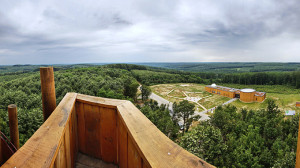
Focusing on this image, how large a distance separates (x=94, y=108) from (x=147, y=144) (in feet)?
4.32

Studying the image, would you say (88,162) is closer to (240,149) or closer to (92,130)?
(92,130)

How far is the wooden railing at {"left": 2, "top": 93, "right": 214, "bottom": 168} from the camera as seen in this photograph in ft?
3.28

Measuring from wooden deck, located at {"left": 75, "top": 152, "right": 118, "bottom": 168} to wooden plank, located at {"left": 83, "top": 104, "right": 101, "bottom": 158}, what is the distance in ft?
0.21

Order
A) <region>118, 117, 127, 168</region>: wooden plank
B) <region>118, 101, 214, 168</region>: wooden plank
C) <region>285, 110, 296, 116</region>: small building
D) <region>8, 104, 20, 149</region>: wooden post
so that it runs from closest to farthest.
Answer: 1. <region>118, 101, 214, 168</region>: wooden plank
2. <region>118, 117, 127, 168</region>: wooden plank
3. <region>8, 104, 20, 149</region>: wooden post
4. <region>285, 110, 296, 116</region>: small building

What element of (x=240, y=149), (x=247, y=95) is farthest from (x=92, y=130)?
(x=247, y=95)

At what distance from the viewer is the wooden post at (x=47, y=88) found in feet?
6.79

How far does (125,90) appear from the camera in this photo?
124ft

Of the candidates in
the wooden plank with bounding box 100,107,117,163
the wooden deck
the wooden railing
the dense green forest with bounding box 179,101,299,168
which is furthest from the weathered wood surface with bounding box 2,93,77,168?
the dense green forest with bounding box 179,101,299,168

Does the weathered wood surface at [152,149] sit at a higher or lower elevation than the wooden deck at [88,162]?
higher

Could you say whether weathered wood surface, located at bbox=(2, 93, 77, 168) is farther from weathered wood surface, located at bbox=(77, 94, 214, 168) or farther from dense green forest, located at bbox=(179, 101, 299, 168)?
dense green forest, located at bbox=(179, 101, 299, 168)

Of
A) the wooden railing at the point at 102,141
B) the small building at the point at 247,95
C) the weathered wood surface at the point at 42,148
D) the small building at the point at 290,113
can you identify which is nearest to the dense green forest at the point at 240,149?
the wooden railing at the point at 102,141

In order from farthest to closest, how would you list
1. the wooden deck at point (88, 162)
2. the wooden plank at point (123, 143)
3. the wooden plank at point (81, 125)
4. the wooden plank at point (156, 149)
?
the wooden plank at point (81, 125)
the wooden deck at point (88, 162)
the wooden plank at point (123, 143)
the wooden plank at point (156, 149)

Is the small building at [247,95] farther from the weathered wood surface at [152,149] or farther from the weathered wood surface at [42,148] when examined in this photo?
the weathered wood surface at [42,148]

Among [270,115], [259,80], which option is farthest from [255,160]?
[259,80]
